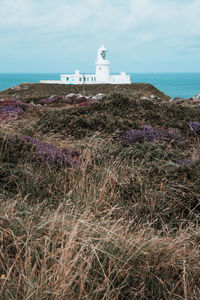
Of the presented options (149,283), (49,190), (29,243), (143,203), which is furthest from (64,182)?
(149,283)

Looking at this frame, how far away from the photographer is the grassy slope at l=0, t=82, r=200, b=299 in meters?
2.87

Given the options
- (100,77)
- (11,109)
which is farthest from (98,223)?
(100,77)

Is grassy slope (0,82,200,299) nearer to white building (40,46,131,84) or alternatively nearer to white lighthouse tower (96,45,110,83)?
white building (40,46,131,84)

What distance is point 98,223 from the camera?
140 inches

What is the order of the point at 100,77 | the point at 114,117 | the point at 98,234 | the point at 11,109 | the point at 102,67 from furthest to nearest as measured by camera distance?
the point at 102,67, the point at 100,77, the point at 11,109, the point at 114,117, the point at 98,234

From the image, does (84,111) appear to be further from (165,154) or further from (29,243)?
(29,243)

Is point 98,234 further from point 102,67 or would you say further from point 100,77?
point 102,67

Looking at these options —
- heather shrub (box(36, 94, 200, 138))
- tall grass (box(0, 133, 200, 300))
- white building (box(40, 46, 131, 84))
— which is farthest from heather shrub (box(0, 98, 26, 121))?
white building (box(40, 46, 131, 84))

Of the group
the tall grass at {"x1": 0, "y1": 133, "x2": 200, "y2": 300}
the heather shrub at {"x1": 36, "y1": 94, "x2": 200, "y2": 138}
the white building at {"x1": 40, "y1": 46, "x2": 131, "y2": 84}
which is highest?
the white building at {"x1": 40, "y1": 46, "x2": 131, "y2": 84}

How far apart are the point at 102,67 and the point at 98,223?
3153 inches

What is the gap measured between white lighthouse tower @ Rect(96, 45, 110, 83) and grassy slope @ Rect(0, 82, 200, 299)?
7161cm

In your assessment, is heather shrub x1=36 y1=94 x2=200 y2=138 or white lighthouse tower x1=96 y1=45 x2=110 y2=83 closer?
heather shrub x1=36 y1=94 x2=200 y2=138

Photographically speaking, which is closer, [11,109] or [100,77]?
[11,109]

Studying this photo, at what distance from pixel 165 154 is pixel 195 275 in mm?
3794
